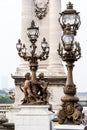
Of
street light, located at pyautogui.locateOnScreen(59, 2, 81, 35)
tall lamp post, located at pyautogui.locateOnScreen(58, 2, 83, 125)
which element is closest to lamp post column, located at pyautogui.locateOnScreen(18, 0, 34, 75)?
tall lamp post, located at pyautogui.locateOnScreen(58, 2, 83, 125)

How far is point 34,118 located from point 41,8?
15.0 meters

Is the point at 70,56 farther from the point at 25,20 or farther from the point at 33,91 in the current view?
the point at 25,20

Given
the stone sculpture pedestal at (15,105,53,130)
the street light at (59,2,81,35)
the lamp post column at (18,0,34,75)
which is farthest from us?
the lamp post column at (18,0,34,75)

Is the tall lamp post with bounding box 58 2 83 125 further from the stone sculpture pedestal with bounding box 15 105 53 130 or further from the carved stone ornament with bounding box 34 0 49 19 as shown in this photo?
the carved stone ornament with bounding box 34 0 49 19

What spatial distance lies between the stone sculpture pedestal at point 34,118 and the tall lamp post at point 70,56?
7.71 meters

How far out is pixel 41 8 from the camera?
1510 inches

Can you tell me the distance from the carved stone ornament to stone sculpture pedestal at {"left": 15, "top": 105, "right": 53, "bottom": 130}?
45.6 feet

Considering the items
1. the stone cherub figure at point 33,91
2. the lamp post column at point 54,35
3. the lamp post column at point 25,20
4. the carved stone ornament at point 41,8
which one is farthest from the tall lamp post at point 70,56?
the carved stone ornament at point 41,8

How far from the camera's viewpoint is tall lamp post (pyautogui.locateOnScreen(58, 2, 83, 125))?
633 inches

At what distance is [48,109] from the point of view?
2570 centimetres

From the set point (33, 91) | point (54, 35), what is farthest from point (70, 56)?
point (54, 35)

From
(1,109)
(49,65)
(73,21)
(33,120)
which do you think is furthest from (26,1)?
(73,21)

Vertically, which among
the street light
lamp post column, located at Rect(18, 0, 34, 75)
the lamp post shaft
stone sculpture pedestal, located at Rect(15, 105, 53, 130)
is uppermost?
lamp post column, located at Rect(18, 0, 34, 75)

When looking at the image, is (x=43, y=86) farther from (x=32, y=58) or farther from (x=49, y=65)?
(x=49, y=65)
